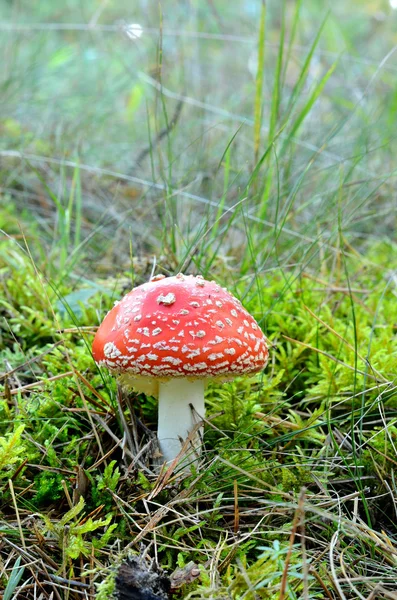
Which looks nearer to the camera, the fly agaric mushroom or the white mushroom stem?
the fly agaric mushroom

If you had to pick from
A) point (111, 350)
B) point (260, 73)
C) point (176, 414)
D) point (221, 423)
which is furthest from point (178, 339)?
point (260, 73)

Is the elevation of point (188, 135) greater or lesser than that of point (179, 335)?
greater

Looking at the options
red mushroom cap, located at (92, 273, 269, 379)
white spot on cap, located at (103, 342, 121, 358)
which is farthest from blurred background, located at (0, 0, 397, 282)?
white spot on cap, located at (103, 342, 121, 358)

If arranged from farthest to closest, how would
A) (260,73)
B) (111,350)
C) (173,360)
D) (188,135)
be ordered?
1. (188,135)
2. (260,73)
3. (111,350)
4. (173,360)

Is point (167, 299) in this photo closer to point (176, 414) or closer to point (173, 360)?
point (173, 360)

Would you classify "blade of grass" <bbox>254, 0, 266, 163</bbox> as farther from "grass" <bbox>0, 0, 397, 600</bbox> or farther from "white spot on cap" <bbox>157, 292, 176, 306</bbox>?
"white spot on cap" <bbox>157, 292, 176, 306</bbox>

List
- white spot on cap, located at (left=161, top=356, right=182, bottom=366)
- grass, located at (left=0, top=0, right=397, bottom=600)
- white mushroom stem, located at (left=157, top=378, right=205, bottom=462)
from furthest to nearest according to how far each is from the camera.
A: 1. white mushroom stem, located at (left=157, top=378, right=205, bottom=462)
2. white spot on cap, located at (left=161, top=356, right=182, bottom=366)
3. grass, located at (left=0, top=0, right=397, bottom=600)

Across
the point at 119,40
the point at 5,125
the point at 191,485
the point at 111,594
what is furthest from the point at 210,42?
the point at 111,594

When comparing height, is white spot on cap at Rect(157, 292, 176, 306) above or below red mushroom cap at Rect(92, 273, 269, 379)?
above
